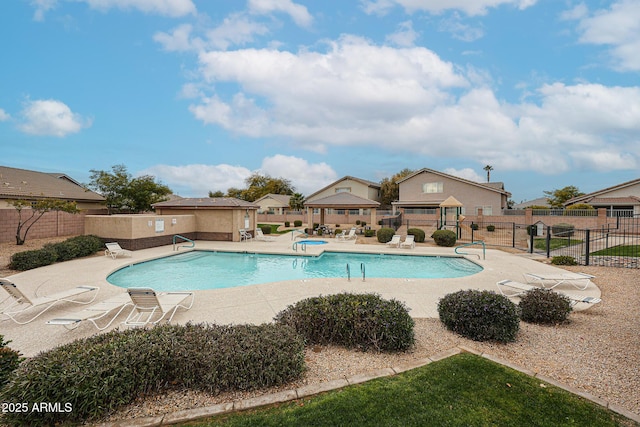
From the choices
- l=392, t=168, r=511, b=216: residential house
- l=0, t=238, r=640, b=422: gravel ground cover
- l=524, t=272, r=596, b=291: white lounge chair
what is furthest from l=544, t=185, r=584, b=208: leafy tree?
l=0, t=238, r=640, b=422: gravel ground cover

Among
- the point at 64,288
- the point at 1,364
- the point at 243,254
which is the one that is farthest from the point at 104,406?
the point at 243,254

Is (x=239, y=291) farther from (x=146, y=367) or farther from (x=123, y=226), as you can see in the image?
(x=123, y=226)

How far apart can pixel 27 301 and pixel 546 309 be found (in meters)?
10.9

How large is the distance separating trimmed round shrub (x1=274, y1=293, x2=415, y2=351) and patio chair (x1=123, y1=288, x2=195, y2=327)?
2775mm

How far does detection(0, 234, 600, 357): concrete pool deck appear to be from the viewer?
19.8 ft

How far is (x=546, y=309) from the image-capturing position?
6184 mm

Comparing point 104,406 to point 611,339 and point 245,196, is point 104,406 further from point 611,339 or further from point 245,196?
point 245,196

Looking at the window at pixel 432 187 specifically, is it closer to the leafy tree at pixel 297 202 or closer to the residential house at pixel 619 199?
the residential house at pixel 619 199

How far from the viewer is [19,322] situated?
21.1ft

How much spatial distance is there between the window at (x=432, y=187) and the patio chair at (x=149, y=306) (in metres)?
34.1

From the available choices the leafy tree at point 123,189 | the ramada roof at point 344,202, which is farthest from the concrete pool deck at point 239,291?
the leafy tree at point 123,189

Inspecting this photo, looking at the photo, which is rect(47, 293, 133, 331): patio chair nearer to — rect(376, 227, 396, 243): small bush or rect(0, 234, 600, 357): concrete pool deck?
rect(0, 234, 600, 357): concrete pool deck

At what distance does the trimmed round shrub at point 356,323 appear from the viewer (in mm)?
4859

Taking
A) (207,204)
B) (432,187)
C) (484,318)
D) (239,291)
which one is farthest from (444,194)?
(484,318)
